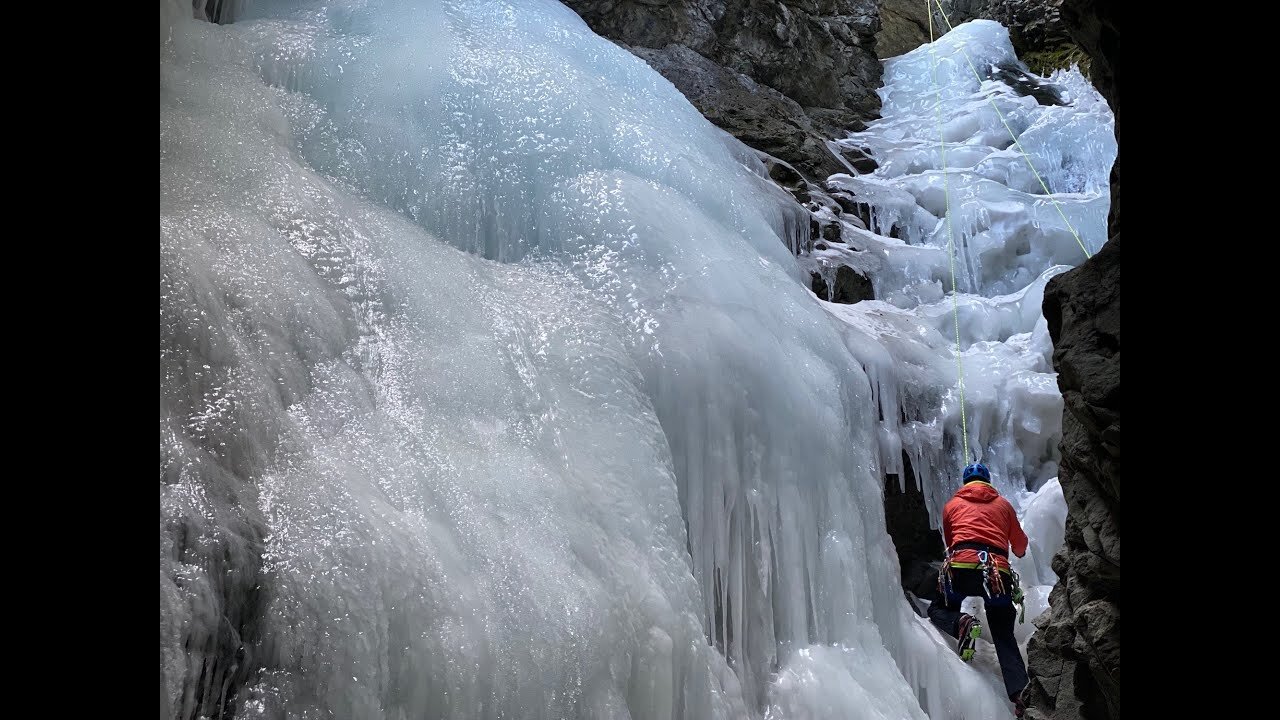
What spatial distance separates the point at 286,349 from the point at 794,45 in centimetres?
656

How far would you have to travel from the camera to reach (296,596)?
2.09 metres

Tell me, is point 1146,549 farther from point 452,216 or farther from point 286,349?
point 452,216

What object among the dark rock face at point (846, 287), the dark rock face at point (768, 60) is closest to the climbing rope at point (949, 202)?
the dark rock face at point (846, 287)

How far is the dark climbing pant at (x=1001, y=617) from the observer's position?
4.22 m

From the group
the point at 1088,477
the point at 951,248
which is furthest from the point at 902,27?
the point at 1088,477

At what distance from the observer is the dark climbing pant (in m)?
4.22

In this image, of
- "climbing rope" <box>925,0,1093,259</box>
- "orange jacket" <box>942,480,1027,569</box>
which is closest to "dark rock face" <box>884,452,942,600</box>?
"orange jacket" <box>942,480,1027,569</box>

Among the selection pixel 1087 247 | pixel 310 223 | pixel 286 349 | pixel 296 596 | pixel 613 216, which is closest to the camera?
pixel 296 596

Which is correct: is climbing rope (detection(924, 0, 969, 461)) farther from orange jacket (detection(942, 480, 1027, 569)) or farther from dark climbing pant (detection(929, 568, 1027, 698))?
dark climbing pant (detection(929, 568, 1027, 698))

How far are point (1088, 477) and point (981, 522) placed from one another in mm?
1500

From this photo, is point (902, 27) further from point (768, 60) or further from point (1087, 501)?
point (1087, 501)

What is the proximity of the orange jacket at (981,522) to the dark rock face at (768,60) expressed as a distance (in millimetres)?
3123

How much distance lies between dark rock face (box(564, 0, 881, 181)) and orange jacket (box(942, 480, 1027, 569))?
3123mm

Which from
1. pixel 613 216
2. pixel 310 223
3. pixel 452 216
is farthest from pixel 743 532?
pixel 310 223
